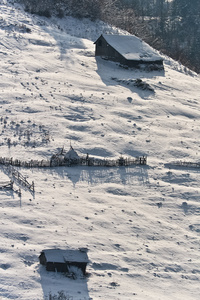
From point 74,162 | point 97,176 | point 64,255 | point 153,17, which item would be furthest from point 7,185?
point 153,17

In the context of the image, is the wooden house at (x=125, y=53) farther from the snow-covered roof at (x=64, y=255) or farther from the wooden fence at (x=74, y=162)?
the snow-covered roof at (x=64, y=255)

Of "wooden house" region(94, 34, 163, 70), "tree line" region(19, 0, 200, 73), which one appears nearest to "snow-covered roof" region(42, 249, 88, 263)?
"wooden house" region(94, 34, 163, 70)

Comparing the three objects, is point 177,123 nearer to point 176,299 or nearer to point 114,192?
point 114,192

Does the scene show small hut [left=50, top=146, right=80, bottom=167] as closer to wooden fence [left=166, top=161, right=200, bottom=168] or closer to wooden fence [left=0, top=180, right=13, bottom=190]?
wooden fence [left=0, top=180, right=13, bottom=190]

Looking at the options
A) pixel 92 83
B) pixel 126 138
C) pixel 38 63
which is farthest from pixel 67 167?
pixel 38 63

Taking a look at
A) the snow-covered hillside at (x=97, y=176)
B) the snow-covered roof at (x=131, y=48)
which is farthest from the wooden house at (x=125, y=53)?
the snow-covered hillside at (x=97, y=176)

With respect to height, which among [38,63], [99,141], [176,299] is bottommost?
[176,299]
